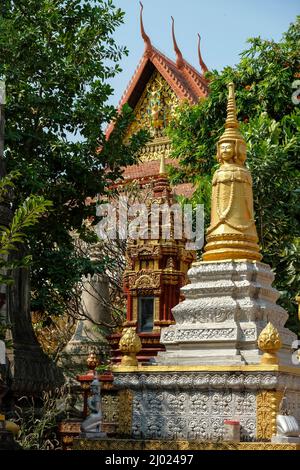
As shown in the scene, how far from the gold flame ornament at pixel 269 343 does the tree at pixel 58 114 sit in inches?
254

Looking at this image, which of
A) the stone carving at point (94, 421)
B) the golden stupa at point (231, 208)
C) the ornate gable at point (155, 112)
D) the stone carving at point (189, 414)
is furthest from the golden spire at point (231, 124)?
the ornate gable at point (155, 112)

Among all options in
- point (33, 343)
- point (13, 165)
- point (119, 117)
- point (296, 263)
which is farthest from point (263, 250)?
point (33, 343)

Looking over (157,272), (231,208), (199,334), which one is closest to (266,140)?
(157,272)

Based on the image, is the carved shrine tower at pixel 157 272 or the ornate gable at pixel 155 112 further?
the ornate gable at pixel 155 112

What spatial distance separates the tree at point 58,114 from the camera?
17891 mm

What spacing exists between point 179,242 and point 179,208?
0.85 meters

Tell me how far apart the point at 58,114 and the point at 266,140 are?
16.2 feet

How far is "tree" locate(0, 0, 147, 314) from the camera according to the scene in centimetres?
1789

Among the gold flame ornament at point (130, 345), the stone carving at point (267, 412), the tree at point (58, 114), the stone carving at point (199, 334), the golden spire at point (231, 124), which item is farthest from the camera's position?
the tree at point (58, 114)

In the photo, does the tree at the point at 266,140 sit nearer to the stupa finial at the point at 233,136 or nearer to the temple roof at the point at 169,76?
the stupa finial at the point at 233,136

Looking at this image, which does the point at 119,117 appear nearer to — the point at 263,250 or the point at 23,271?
the point at 263,250

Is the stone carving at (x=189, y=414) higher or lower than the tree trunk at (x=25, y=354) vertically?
lower

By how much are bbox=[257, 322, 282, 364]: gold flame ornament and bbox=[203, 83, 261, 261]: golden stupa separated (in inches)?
85.9

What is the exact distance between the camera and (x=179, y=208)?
21469mm
